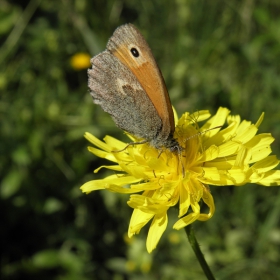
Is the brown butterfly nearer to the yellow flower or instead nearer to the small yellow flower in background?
the yellow flower

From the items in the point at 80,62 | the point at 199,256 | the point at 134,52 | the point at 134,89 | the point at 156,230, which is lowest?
the point at 199,256

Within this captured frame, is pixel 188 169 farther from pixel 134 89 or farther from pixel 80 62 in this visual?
pixel 80 62

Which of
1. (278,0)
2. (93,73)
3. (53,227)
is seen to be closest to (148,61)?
(93,73)

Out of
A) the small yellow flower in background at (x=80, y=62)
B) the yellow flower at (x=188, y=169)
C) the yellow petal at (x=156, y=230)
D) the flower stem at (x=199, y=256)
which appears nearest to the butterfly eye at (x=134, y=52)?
the yellow flower at (x=188, y=169)

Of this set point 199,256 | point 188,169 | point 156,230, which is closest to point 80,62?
point 188,169

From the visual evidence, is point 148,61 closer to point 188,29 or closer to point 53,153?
point 53,153

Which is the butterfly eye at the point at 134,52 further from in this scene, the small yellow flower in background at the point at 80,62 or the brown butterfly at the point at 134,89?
the small yellow flower in background at the point at 80,62
